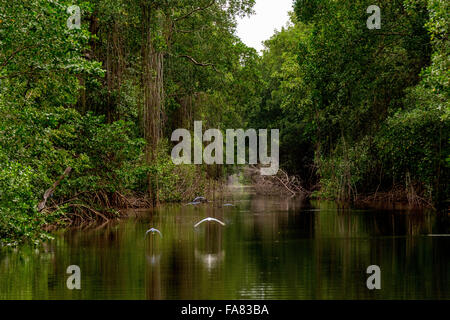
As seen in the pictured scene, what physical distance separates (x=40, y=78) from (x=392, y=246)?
740 cm

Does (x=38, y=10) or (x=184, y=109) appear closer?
(x=38, y=10)

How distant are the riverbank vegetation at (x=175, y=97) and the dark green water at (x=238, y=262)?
3.36ft

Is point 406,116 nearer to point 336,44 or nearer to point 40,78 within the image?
point 336,44

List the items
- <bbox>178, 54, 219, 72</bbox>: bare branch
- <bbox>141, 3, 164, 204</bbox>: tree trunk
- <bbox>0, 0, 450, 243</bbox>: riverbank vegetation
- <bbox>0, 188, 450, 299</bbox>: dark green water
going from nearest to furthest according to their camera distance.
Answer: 1. <bbox>0, 188, 450, 299</bbox>: dark green water
2. <bbox>0, 0, 450, 243</bbox>: riverbank vegetation
3. <bbox>141, 3, 164, 204</bbox>: tree trunk
4. <bbox>178, 54, 219, 72</bbox>: bare branch

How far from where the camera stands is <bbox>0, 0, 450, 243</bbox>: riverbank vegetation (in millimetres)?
9758

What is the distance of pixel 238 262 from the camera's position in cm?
991

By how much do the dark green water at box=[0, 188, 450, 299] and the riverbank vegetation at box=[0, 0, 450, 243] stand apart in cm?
103

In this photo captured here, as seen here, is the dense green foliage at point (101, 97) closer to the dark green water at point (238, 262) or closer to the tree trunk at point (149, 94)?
the tree trunk at point (149, 94)

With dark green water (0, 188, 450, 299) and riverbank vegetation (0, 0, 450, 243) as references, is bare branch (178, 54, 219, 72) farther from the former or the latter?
dark green water (0, 188, 450, 299)

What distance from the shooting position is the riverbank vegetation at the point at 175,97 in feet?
32.0

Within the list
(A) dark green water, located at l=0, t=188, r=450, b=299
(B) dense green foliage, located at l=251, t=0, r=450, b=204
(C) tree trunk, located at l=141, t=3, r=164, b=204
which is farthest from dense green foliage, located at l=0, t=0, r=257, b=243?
(B) dense green foliage, located at l=251, t=0, r=450, b=204

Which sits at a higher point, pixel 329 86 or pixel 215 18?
pixel 215 18

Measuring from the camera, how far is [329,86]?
814 inches

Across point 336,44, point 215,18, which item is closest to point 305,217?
point 336,44
